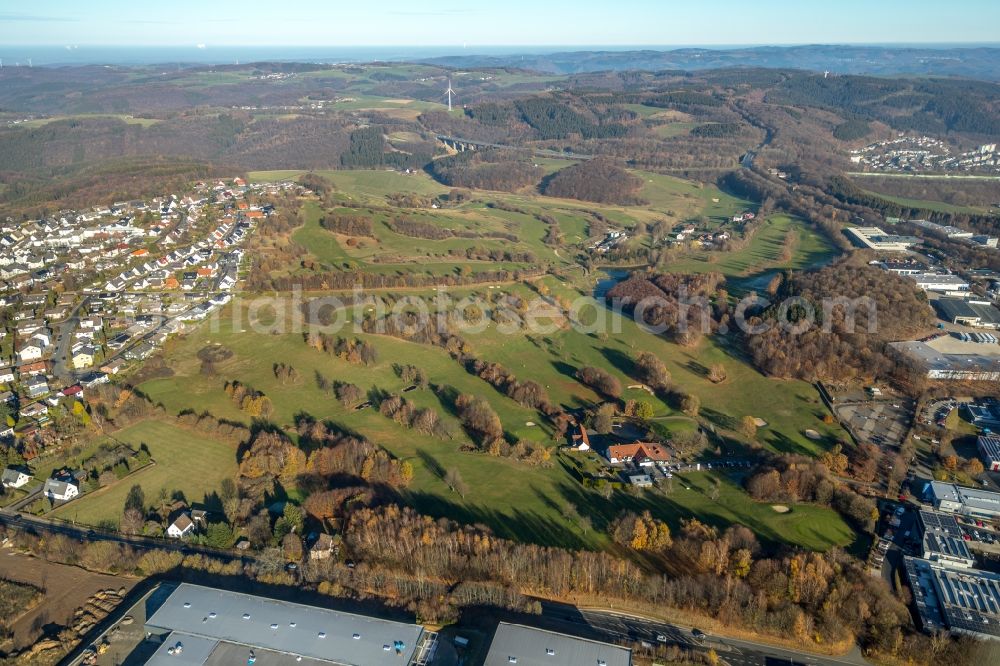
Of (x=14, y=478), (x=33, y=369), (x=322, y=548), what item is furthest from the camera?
(x=33, y=369)

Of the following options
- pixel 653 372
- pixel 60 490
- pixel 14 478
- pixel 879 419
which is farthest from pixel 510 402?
pixel 14 478

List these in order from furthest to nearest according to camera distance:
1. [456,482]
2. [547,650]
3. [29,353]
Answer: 1. [29,353]
2. [456,482]
3. [547,650]

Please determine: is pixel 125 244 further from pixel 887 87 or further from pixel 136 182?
pixel 887 87

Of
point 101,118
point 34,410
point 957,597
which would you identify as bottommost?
point 957,597

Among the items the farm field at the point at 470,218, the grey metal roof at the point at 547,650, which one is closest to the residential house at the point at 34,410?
the farm field at the point at 470,218

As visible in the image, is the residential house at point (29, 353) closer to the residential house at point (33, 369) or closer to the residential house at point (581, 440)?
the residential house at point (33, 369)

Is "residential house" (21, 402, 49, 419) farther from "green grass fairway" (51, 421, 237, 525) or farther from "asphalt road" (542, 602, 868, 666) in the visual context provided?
"asphalt road" (542, 602, 868, 666)

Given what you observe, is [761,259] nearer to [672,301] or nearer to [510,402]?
[672,301]
